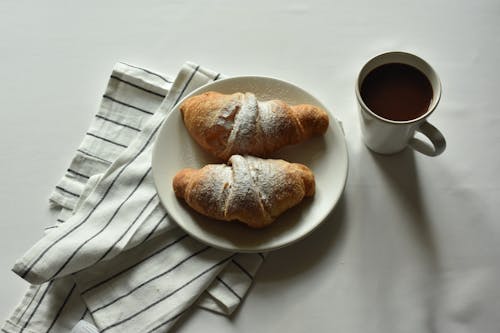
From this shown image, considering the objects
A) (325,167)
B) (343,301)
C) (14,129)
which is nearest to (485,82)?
(325,167)

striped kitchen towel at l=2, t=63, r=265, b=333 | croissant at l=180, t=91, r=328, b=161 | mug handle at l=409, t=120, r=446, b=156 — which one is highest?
croissant at l=180, t=91, r=328, b=161

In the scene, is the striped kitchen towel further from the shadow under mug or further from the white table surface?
the shadow under mug

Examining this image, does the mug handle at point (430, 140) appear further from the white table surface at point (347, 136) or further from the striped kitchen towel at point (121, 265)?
the striped kitchen towel at point (121, 265)

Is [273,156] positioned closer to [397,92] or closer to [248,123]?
[248,123]

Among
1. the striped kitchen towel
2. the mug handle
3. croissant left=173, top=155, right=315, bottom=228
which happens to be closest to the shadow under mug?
the mug handle

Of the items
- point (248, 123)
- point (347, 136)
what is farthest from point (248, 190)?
point (347, 136)

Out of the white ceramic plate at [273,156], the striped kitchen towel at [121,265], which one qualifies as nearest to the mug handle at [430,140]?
the white ceramic plate at [273,156]
